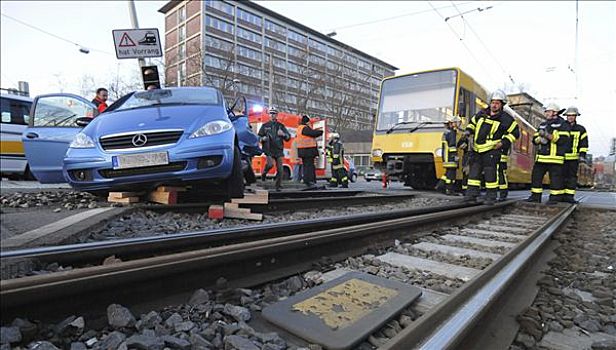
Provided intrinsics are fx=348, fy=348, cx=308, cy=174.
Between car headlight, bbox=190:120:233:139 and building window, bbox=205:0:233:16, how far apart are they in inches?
2593

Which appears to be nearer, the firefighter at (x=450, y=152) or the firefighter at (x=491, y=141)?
the firefighter at (x=491, y=141)

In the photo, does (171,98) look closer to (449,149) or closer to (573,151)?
(449,149)

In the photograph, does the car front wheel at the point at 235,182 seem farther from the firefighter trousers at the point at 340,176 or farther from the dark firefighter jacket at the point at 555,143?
the firefighter trousers at the point at 340,176

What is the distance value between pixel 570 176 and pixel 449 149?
2508 mm

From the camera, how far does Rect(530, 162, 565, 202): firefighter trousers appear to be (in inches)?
285

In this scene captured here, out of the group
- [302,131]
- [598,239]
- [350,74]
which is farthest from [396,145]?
[350,74]

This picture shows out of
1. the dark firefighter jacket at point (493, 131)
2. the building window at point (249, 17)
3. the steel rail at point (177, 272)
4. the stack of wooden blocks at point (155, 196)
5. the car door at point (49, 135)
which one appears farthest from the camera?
the building window at point (249, 17)

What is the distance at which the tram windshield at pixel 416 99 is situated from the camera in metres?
8.94

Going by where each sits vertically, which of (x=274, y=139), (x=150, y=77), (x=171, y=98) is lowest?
(x=274, y=139)

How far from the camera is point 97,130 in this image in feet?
12.2

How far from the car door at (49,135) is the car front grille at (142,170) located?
2371 mm

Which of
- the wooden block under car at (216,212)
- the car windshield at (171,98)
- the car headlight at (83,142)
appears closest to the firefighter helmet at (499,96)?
the car windshield at (171,98)

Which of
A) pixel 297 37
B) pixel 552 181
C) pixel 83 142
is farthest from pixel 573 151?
pixel 297 37

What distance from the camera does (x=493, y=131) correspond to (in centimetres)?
640
